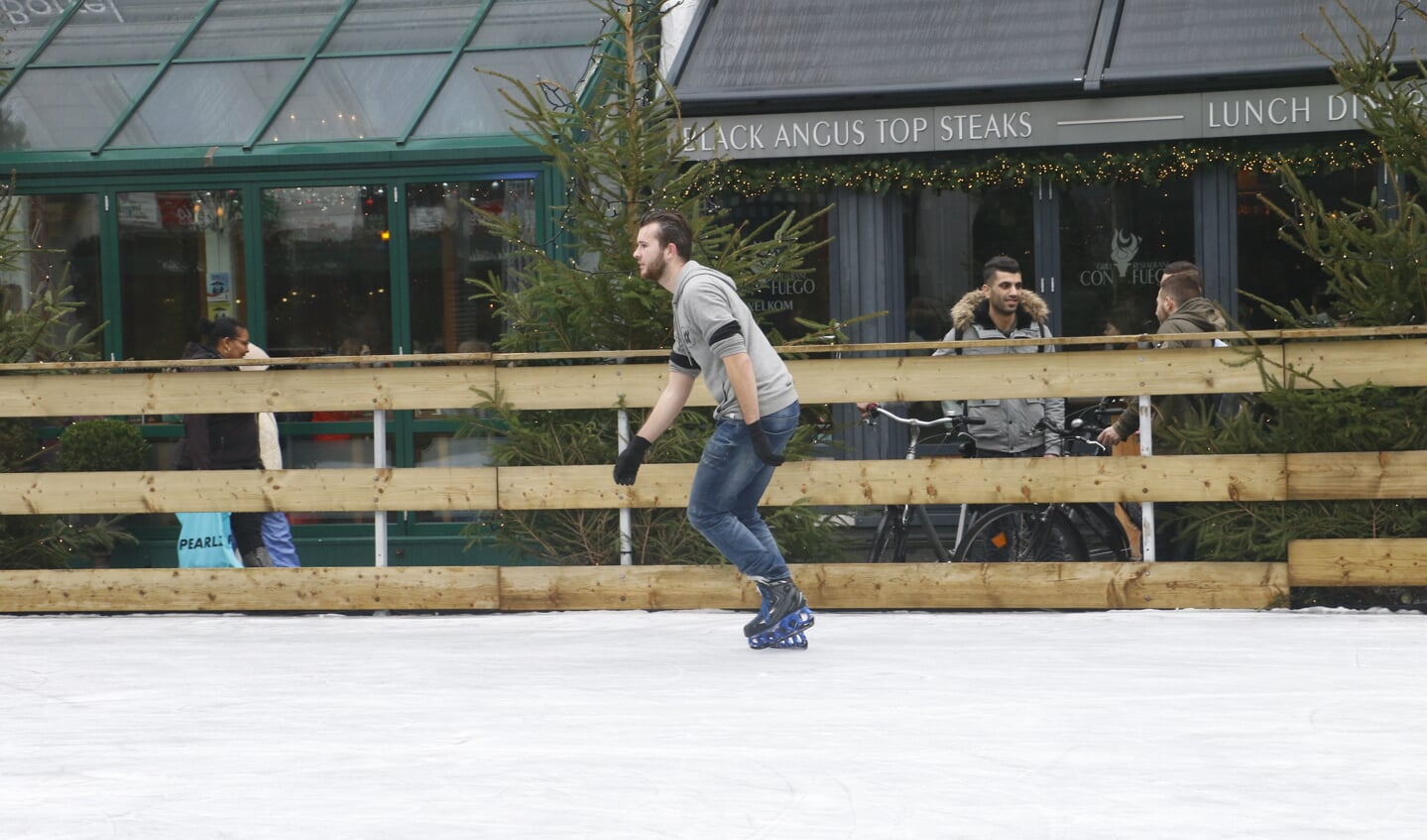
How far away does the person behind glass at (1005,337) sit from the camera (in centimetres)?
968

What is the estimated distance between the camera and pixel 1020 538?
9352 millimetres

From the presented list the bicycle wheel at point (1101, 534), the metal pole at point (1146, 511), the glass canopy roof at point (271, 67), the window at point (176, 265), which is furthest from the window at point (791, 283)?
the metal pole at point (1146, 511)

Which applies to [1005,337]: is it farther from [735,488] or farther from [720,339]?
[720,339]

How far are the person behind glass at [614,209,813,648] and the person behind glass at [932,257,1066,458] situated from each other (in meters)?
2.35

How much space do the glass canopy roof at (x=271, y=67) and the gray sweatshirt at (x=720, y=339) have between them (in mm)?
5782

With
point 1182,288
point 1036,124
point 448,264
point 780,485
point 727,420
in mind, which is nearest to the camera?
point 727,420

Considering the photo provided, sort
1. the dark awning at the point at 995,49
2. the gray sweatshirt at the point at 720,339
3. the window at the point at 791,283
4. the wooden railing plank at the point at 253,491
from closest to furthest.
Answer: the gray sweatshirt at the point at 720,339, the wooden railing plank at the point at 253,491, the dark awning at the point at 995,49, the window at the point at 791,283

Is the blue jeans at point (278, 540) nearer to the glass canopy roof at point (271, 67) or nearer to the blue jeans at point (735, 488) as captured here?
the glass canopy roof at point (271, 67)

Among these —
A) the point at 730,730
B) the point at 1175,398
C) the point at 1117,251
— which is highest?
the point at 1117,251

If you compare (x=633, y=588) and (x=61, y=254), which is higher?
(x=61, y=254)

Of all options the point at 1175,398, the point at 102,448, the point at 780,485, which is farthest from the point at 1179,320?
the point at 102,448

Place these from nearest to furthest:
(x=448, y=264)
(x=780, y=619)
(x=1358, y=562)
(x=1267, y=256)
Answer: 1. (x=780, y=619)
2. (x=1358, y=562)
3. (x=448, y=264)
4. (x=1267, y=256)

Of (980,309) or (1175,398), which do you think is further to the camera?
(980,309)

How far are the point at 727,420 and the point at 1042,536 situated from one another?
2430mm
